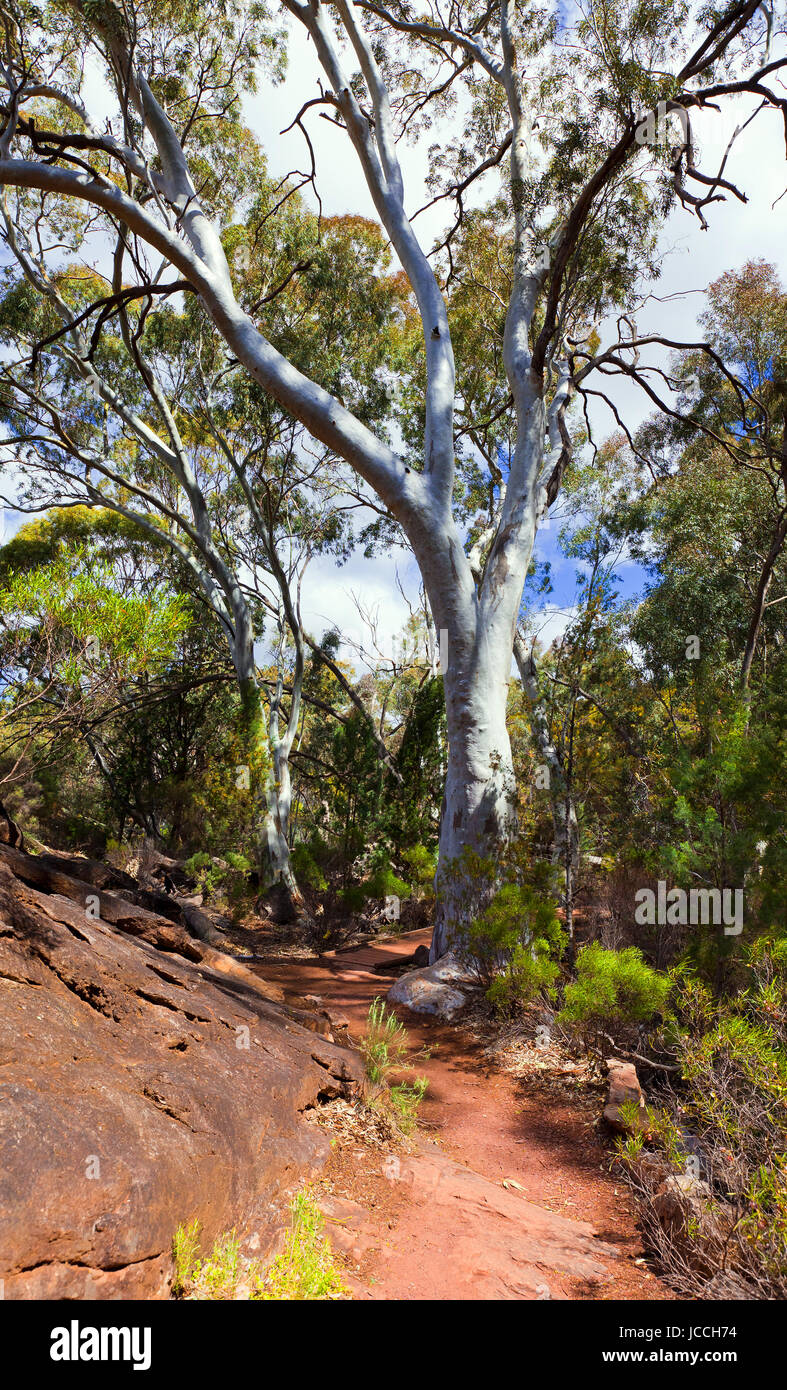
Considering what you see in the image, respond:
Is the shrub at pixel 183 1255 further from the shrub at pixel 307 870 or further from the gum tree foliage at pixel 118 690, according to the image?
the shrub at pixel 307 870

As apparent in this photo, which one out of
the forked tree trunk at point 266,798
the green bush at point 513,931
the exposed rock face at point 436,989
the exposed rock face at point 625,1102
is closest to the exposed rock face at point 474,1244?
the exposed rock face at point 625,1102

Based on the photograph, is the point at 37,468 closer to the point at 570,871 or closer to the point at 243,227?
the point at 243,227

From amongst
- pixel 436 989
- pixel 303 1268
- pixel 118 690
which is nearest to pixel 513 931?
pixel 436 989

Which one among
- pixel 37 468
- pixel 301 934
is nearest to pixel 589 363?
pixel 301 934

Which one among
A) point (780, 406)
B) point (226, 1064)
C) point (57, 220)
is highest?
point (57, 220)

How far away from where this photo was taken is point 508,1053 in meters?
5.18

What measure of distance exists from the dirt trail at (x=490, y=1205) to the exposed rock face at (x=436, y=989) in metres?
0.93

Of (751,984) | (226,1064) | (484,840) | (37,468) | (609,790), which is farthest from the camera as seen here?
(37,468)

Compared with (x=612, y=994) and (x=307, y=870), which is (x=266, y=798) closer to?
(x=307, y=870)

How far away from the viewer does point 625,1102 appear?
385 cm

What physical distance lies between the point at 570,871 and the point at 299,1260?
431 cm

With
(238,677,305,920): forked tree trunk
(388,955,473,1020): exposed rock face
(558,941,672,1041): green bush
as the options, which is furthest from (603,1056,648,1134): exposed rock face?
(238,677,305,920): forked tree trunk

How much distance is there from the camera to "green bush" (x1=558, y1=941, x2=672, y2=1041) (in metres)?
4.48

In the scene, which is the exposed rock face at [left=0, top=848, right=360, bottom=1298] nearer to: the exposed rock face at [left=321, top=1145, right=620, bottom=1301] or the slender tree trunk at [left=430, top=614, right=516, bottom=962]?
the exposed rock face at [left=321, top=1145, right=620, bottom=1301]
